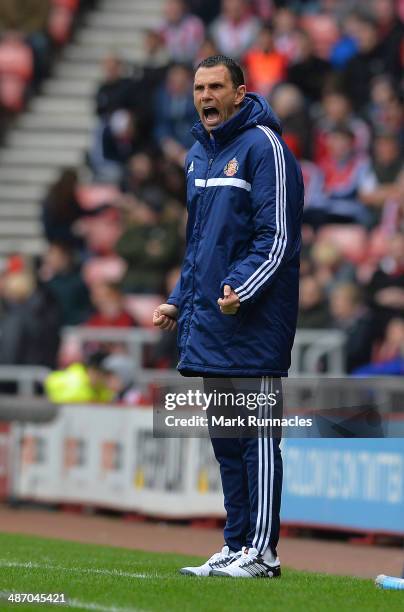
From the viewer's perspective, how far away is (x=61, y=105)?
80.2 ft

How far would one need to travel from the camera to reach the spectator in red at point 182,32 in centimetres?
2161

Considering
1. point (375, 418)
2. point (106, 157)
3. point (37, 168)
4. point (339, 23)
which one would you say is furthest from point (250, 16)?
point (375, 418)

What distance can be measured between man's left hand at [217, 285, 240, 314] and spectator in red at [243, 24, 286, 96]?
12.2 metres

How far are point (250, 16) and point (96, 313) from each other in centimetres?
487

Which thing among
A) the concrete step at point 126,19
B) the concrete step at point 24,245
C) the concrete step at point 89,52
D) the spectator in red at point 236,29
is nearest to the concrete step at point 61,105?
the concrete step at point 89,52

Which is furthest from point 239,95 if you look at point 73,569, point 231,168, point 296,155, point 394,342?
point 296,155

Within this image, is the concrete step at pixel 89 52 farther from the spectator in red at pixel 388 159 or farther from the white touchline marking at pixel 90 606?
the white touchline marking at pixel 90 606

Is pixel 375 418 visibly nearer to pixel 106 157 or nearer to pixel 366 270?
pixel 366 270

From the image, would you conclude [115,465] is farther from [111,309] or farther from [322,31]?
[322,31]

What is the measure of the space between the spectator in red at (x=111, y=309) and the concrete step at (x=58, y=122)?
6693 mm

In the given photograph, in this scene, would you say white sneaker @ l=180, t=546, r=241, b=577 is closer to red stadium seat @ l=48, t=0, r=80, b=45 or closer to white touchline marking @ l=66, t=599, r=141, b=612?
white touchline marking @ l=66, t=599, r=141, b=612

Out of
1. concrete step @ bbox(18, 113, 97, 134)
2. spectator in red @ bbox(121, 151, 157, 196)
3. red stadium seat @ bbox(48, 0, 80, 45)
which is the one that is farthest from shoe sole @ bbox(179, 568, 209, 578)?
red stadium seat @ bbox(48, 0, 80, 45)

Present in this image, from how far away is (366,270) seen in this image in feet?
54.4

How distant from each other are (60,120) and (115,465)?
10377 millimetres
